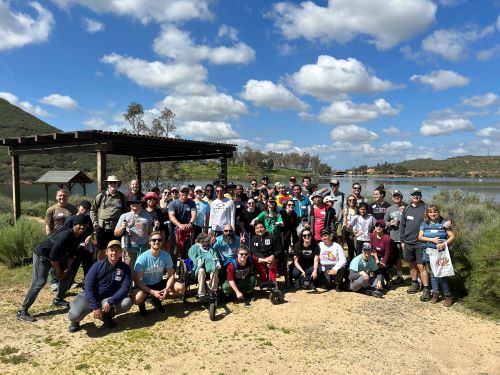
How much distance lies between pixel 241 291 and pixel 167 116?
12205mm

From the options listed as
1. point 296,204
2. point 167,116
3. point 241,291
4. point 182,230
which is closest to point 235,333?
point 241,291

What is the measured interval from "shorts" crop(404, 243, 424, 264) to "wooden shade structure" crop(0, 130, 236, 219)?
615 centimetres

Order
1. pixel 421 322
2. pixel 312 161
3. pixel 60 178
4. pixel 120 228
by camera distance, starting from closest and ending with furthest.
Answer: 1. pixel 421 322
2. pixel 120 228
3. pixel 60 178
4. pixel 312 161

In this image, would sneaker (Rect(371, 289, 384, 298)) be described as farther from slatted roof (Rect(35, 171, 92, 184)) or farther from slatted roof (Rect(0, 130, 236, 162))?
slatted roof (Rect(35, 171, 92, 184))

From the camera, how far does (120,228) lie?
5340 millimetres

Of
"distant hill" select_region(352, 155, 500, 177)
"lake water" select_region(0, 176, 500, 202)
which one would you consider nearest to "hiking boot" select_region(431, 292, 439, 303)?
"lake water" select_region(0, 176, 500, 202)

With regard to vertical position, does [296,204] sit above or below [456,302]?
above

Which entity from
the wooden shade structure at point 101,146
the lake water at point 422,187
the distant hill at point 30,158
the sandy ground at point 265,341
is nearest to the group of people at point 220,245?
the sandy ground at point 265,341

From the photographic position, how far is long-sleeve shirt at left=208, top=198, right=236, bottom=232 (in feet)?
20.6

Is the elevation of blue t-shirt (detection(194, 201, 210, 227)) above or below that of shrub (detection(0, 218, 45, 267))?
above

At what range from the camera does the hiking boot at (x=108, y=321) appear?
452 cm

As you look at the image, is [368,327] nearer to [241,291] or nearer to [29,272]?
[241,291]

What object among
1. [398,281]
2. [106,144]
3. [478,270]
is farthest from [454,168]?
[106,144]

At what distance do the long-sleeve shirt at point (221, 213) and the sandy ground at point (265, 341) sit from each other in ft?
4.77
